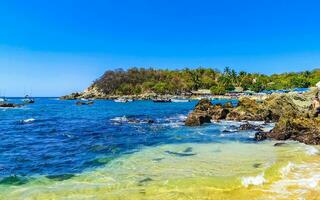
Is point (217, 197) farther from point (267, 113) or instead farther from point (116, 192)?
point (267, 113)

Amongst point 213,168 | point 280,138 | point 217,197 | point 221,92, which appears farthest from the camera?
Result: point 221,92

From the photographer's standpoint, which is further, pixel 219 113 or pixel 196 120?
pixel 219 113

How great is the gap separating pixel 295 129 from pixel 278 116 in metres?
18.9

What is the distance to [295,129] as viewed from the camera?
3397cm

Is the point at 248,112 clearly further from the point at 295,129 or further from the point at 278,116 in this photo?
the point at 295,129

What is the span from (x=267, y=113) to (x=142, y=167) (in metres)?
34.7

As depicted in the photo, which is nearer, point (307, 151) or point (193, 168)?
point (193, 168)

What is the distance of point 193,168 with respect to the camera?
22.1m

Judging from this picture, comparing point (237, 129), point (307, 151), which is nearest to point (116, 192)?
point (307, 151)

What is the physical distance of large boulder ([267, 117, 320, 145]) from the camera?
3275 centimetres

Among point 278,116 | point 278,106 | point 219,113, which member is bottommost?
point 278,116

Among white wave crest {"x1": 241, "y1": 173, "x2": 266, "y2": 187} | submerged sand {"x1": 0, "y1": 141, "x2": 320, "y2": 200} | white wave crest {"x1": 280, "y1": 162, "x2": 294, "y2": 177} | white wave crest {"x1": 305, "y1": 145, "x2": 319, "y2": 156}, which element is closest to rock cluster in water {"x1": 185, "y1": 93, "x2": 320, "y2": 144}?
white wave crest {"x1": 305, "y1": 145, "x2": 319, "y2": 156}

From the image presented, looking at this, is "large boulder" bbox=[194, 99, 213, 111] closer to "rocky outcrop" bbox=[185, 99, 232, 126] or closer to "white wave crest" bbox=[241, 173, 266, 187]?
"rocky outcrop" bbox=[185, 99, 232, 126]

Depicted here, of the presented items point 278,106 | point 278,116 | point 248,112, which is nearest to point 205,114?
point 248,112
